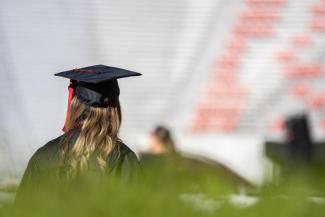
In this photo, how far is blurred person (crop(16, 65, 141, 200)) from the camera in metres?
3.19

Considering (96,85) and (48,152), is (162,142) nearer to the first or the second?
(96,85)

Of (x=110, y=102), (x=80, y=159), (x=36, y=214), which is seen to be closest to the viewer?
(x=36, y=214)

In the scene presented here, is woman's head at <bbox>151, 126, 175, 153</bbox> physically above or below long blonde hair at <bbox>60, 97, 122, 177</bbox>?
below

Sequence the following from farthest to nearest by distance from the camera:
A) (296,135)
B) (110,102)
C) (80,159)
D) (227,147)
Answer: (227,147), (296,135), (110,102), (80,159)

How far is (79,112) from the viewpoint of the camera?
132 inches

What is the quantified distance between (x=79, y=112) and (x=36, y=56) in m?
7.20

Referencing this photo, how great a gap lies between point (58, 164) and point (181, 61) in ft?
23.6

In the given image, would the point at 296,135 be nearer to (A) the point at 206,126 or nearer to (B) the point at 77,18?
(A) the point at 206,126

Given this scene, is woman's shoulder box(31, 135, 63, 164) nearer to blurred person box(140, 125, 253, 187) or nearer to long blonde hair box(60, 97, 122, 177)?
long blonde hair box(60, 97, 122, 177)

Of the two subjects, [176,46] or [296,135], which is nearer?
[296,135]

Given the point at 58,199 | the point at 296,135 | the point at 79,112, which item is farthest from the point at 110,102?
the point at 296,135

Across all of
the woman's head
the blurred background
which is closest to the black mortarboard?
the woman's head

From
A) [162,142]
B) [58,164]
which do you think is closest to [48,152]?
[58,164]

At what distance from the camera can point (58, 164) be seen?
10.6 ft
